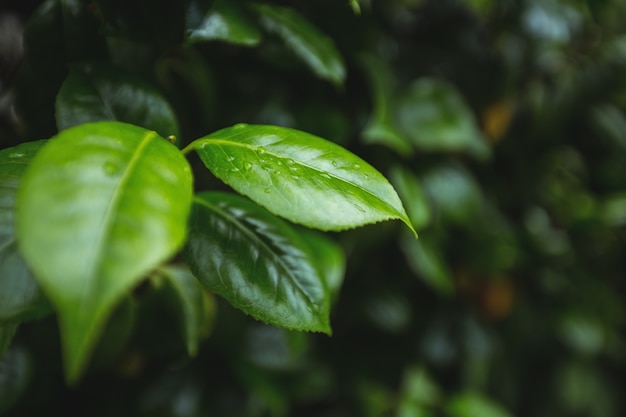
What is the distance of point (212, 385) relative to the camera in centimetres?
84

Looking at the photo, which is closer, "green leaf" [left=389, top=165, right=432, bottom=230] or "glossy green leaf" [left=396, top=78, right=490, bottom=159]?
"green leaf" [left=389, top=165, right=432, bottom=230]

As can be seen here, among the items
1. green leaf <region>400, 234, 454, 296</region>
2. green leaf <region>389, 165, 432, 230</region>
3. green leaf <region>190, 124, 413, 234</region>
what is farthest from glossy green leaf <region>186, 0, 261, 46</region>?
green leaf <region>400, 234, 454, 296</region>

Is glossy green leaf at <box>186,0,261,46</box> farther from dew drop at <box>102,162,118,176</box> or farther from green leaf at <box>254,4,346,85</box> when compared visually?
dew drop at <box>102,162,118,176</box>

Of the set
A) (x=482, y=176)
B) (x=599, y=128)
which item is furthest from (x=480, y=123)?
(x=599, y=128)

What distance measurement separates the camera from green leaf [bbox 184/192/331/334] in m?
0.41

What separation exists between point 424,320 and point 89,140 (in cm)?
92

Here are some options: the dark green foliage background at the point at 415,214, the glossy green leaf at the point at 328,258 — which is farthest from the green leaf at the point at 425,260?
the glossy green leaf at the point at 328,258

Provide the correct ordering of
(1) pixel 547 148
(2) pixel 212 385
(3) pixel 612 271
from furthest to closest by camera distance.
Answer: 1. (3) pixel 612 271
2. (1) pixel 547 148
3. (2) pixel 212 385

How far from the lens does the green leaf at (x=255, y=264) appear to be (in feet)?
1.34

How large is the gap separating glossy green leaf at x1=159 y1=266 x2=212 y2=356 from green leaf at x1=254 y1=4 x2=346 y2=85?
0.88 feet

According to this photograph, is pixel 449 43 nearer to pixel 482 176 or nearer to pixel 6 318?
pixel 482 176

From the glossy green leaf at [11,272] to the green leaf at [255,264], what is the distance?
11 cm

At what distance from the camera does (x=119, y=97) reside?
0.49 meters

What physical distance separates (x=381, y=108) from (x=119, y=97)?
1.27 ft
